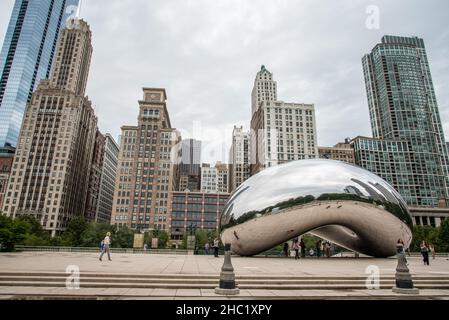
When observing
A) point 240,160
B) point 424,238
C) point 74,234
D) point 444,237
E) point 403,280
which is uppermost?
point 240,160

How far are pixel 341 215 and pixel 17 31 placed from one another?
17250cm

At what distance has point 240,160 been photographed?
485ft

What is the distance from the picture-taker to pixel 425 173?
11419 cm

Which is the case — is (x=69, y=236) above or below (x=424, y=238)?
below

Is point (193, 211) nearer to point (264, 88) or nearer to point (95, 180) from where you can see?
point (95, 180)

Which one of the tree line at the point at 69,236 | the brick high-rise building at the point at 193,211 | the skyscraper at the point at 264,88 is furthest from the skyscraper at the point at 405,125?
the tree line at the point at 69,236

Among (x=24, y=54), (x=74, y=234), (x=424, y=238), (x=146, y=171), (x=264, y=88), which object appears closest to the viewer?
(x=424, y=238)

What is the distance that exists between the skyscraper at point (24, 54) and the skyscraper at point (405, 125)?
147 metres

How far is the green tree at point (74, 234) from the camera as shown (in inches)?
2391

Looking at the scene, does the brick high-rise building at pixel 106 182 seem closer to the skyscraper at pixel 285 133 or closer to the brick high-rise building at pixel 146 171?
the brick high-rise building at pixel 146 171

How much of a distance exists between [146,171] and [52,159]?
33.8 metres

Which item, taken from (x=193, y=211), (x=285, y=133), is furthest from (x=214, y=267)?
(x=285, y=133)
